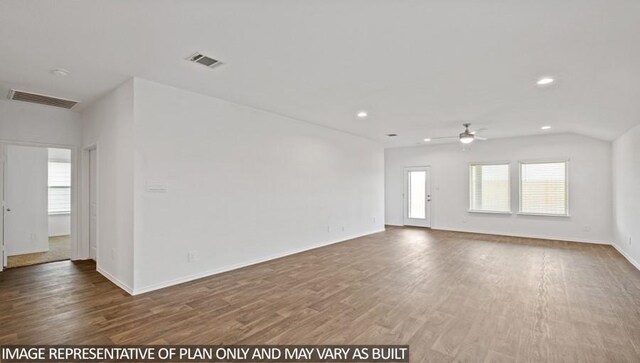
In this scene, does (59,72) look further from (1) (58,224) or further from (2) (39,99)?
(1) (58,224)

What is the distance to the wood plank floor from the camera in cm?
255

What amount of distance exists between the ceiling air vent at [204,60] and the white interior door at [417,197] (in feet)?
25.2

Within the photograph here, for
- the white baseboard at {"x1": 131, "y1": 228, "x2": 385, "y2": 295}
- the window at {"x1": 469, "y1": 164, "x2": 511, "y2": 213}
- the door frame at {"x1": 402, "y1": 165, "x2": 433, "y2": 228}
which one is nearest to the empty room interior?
A: the white baseboard at {"x1": 131, "y1": 228, "x2": 385, "y2": 295}

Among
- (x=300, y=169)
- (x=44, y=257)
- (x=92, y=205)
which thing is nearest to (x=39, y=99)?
(x=92, y=205)

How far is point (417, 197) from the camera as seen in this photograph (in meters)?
9.57

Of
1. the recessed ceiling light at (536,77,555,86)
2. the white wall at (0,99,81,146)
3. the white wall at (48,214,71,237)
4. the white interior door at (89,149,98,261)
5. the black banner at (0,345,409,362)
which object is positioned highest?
the recessed ceiling light at (536,77,555,86)

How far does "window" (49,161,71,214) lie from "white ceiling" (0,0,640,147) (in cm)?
482

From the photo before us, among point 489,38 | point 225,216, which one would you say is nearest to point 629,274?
point 489,38

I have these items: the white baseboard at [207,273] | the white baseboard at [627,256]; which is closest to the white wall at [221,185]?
the white baseboard at [207,273]

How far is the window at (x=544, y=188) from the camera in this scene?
7.28 metres

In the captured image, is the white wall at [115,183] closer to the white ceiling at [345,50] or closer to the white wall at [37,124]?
the white ceiling at [345,50]

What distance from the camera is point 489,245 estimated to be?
21.8 ft

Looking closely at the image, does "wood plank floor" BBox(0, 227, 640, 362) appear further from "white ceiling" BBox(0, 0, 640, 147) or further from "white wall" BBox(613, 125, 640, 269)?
"white ceiling" BBox(0, 0, 640, 147)

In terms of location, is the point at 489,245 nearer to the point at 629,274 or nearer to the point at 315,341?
the point at 629,274
